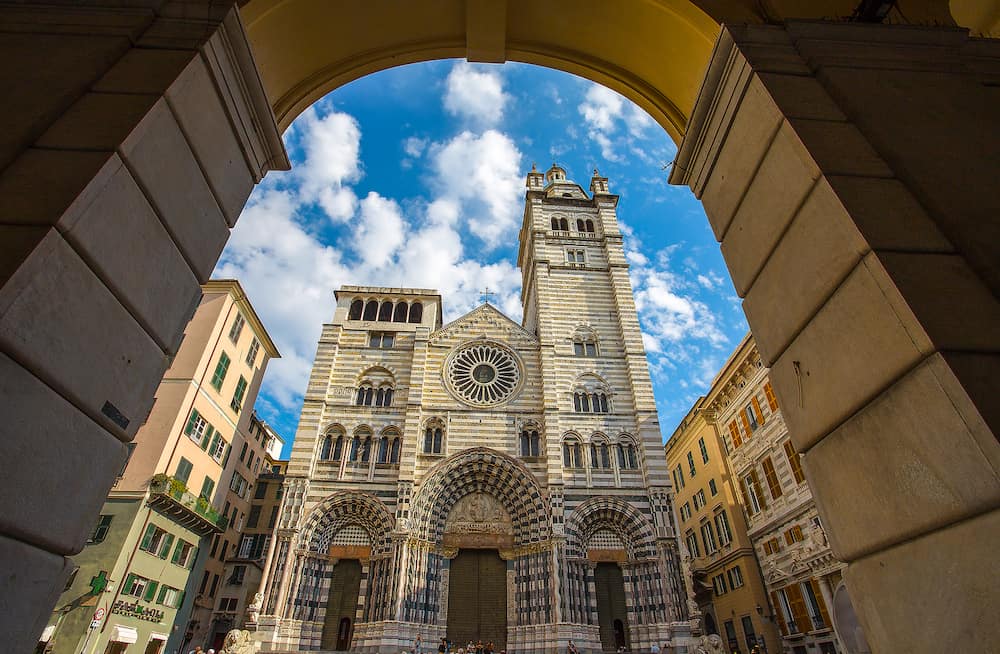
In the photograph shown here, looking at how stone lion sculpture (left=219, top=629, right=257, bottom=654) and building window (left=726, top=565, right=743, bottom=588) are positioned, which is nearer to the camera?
stone lion sculpture (left=219, top=629, right=257, bottom=654)

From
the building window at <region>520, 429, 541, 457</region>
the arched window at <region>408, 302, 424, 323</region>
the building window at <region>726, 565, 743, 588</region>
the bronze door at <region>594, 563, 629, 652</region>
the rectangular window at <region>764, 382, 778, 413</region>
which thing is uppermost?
the arched window at <region>408, 302, 424, 323</region>

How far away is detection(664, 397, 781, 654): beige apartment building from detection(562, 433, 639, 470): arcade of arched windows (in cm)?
448

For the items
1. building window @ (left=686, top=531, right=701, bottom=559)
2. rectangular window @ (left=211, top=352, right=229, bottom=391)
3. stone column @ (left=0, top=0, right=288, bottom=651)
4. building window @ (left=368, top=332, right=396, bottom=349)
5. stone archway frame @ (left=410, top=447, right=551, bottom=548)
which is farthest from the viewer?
building window @ (left=686, top=531, right=701, bottom=559)

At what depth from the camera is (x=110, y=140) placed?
8.50 ft

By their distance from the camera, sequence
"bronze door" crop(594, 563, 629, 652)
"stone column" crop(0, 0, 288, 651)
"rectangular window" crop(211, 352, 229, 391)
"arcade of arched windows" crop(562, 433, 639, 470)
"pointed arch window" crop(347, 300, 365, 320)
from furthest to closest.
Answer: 1. "pointed arch window" crop(347, 300, 365, 320)
2. "arcade of arched windows" crop(562, 433, 639, 470)
3. "rectangular window" crop(211, 352, 229, 391)
4. "bronze door" crop(594, 563, 629, 652)
5. "stone column" crop(0, 0, 288, 651)

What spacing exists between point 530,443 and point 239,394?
15.2 meters

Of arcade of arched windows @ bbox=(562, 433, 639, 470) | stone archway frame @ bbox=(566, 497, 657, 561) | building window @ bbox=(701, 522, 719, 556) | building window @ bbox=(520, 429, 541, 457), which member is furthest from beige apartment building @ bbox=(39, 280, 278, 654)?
building window @ bbox=(701, 522, 719, 556)

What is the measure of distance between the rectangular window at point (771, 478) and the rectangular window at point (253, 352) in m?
25.5

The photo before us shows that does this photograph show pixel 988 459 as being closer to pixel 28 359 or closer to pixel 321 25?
pixel 28 359

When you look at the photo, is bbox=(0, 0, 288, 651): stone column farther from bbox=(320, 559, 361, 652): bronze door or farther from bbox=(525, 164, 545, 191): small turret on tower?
bbox=(525, 164, 545, 191): small turret on tower

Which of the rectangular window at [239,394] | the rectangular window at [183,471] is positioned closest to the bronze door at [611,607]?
the rectangular window at [183,471]

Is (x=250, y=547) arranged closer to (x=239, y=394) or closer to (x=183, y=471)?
(x=239, y=394)

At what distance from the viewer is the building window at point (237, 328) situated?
84.5 ft

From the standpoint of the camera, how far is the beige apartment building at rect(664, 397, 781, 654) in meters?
22.8
